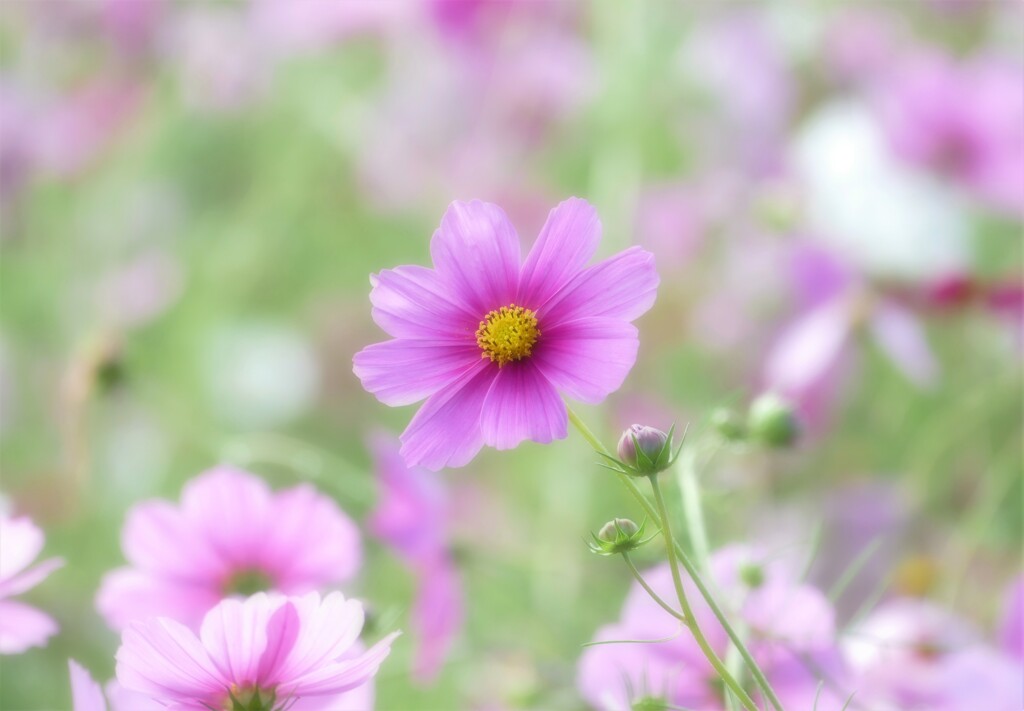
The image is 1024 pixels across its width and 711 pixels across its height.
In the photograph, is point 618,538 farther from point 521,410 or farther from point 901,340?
point 901,340

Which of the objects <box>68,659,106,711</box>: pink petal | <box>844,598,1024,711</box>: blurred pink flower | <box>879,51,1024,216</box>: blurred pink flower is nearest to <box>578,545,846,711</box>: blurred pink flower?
<box>844,598,1024,711</box>: blurred pink flower

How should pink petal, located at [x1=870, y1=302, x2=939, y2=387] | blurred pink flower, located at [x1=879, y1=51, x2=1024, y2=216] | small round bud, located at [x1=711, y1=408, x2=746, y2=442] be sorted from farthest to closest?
blurred pink flower, located at [x1=879, y1=51, x2=1024, y2=216] < pink petal, located at [x1=870, y1=302, x2=939, y2=387] < small round bud, located at [x1=711, y1=408, x2=746, y2=442]

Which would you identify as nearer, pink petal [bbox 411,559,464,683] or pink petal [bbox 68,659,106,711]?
pink petal [bbox 68,659,106,711]

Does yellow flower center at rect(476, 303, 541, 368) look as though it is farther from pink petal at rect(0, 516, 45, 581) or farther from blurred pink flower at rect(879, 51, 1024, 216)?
blurred pink flower at rect(879, 51, 1024, 216)

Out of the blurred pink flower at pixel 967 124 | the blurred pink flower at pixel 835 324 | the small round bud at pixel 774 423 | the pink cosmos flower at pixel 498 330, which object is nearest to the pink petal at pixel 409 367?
the pink cosmos flower at pixel 498 330

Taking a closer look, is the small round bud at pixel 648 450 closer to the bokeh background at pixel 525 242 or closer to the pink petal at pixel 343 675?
the pink petal at pixel 343 675

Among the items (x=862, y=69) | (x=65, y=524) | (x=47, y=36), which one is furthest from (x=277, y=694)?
(x=47, y=36)

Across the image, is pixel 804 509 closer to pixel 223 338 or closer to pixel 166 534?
pixel 166 534
